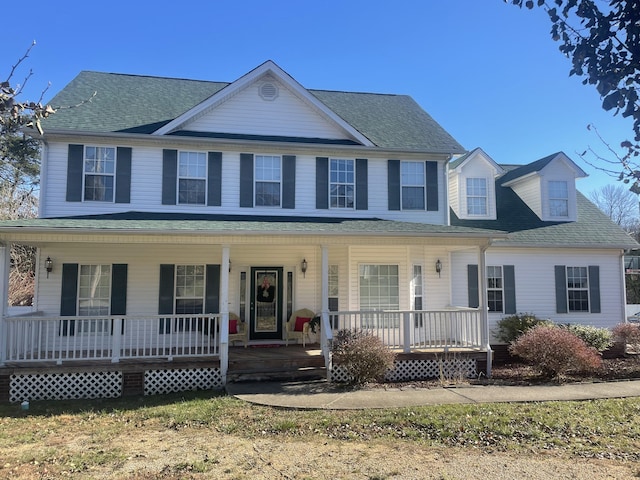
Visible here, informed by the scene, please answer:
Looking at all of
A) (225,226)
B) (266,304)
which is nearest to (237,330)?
(266,304)

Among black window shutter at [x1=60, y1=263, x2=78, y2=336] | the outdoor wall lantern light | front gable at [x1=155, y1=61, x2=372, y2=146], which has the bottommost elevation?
black window shutter at [x1=60, y1=263, x2=78, y2=336]

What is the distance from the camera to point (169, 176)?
11.8 metres

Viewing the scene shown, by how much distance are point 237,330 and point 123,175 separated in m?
5.09

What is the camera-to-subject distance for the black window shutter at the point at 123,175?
11.5 meters

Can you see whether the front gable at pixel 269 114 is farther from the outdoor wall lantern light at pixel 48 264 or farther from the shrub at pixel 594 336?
the shrub at pixel 594 336

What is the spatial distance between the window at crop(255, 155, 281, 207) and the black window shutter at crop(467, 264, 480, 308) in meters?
6.19

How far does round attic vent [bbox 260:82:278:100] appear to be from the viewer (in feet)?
41.3

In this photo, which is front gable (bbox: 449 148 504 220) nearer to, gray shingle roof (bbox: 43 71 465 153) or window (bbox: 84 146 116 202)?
gray shingle roof (bbox: 43 71 465 153)

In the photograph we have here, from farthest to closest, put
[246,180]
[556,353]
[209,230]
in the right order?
1. [246,180]
2. [556,353]
3. [209,230]

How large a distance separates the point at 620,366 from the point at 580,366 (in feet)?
8.63

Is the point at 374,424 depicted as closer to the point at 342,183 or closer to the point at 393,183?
the point at 342,183

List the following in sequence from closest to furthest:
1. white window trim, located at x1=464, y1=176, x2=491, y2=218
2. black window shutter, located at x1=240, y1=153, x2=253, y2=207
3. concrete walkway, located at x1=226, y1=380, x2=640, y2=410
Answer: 1. concrete walkway, located at x1=226, y1=380, x2=640, y2=410
2. black window shutter, located at x1=240, y1=153, x2=253, y2=207
3. white window trim, located at x1=464, y1=176, x2=491, y2=218

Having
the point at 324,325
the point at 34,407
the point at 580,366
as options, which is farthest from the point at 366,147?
Result: the point at 34,407

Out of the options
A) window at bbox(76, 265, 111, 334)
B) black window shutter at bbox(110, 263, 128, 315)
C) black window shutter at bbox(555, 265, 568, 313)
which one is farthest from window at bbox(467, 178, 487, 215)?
window at bbox(76, 265, 111, 334)
